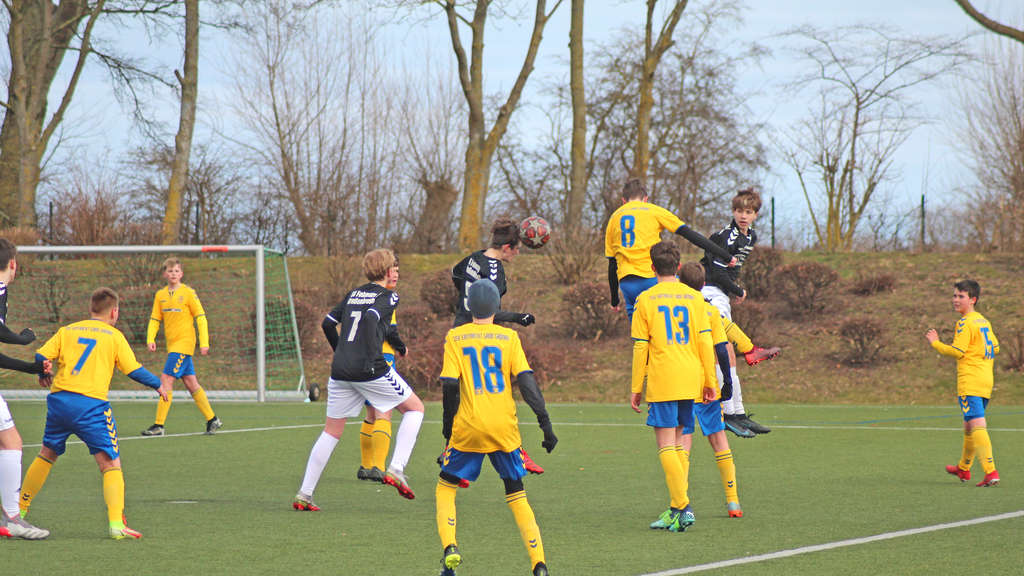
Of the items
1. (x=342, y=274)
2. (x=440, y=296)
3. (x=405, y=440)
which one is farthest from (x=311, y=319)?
(x=405, y=440)

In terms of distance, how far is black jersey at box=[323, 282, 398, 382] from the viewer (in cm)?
771

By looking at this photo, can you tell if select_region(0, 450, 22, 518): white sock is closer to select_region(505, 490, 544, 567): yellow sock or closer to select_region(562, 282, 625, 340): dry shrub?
select_region(505, 490, 544, 567): yellow sock

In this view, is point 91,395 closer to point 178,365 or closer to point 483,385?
point 483,385

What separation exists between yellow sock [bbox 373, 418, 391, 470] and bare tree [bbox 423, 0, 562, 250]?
1997cm

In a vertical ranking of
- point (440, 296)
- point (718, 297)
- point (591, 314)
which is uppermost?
point (440, 296)

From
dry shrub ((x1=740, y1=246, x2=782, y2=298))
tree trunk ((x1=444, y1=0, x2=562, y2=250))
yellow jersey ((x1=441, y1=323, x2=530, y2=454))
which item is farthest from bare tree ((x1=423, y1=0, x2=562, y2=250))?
yellow jersey ((x1=441, y1=323, x2=530, y2=454))

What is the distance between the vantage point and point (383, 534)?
264 inches

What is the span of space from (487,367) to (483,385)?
0.09m

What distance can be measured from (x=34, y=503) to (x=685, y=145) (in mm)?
31212

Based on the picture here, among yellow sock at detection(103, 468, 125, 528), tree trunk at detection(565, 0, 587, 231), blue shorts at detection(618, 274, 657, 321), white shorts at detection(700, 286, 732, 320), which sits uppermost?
tree trunk at detection(565, 0, 587, 231)

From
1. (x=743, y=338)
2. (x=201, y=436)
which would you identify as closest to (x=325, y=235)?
(x=201, y=436)

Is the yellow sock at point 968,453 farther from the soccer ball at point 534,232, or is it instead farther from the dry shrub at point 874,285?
the dry shrub at point 874,285

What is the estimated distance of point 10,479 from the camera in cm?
658

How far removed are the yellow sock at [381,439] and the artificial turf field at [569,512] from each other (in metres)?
0.22
